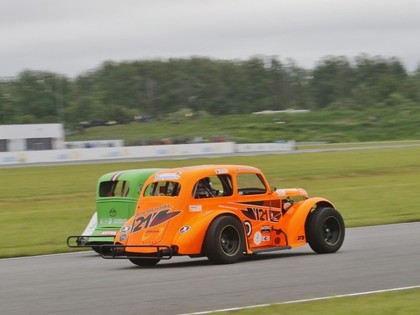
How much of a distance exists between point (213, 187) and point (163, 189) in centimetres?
81

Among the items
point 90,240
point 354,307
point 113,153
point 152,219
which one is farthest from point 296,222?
point 113,153

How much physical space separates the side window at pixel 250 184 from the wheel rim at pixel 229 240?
818 mm

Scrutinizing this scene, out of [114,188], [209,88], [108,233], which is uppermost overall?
[209,88]

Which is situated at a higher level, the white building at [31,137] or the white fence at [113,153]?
the white building at [31,137]

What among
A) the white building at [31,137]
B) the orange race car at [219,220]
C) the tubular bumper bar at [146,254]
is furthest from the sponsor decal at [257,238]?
the white building at [31,137]

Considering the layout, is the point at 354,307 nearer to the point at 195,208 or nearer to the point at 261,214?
the point at 195,208

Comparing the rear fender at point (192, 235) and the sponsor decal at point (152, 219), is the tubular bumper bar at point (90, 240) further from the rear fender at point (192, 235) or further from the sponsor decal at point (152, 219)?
the rear fender at point (192, 235)

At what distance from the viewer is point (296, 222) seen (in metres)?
13.6

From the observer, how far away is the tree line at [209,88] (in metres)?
122

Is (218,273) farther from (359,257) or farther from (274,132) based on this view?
(274,132)

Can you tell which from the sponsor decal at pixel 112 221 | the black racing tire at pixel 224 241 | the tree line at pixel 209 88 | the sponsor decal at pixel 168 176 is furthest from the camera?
the tree line at pixel 209 88

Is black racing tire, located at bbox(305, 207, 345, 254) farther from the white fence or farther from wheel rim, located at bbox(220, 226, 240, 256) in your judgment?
the white fence

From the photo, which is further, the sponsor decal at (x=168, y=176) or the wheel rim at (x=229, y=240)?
the sponsor decal at (x=168, y=176)

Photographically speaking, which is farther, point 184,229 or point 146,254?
point 146,254
